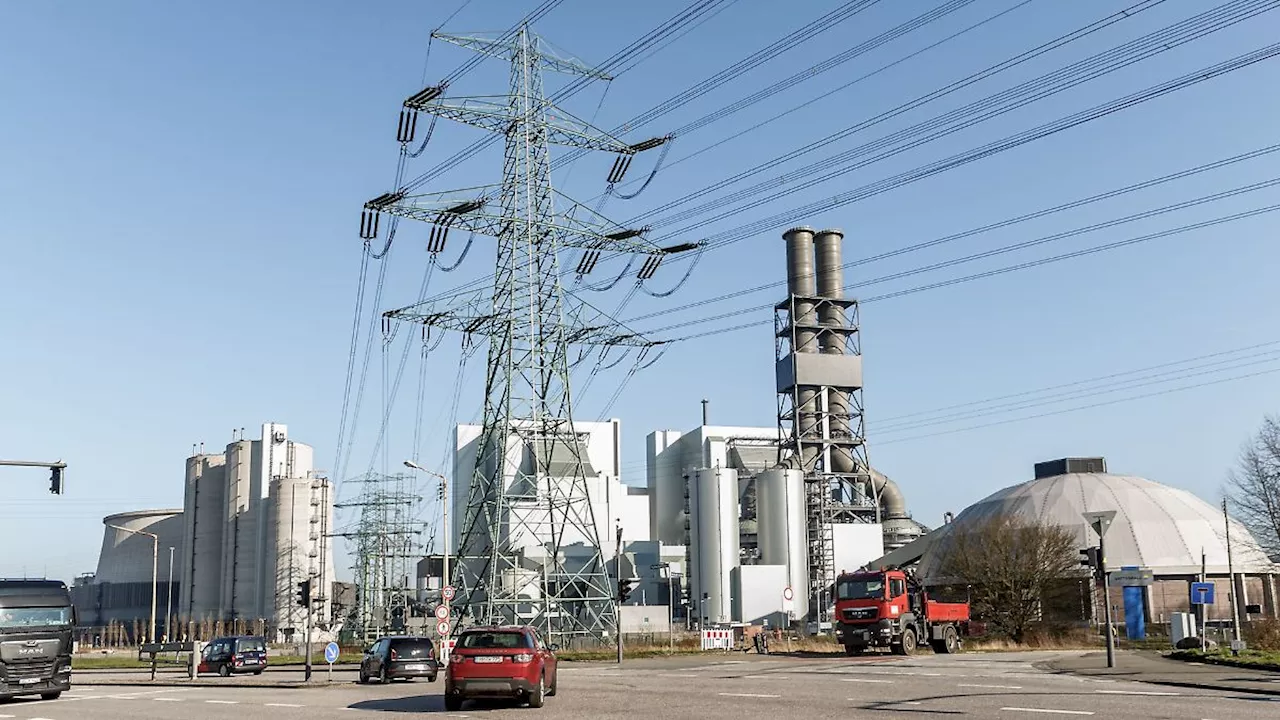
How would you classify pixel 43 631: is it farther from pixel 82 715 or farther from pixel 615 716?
pixel 615 716

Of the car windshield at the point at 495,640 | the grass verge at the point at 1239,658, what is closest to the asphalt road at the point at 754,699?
the car windshield at the point at 495,640

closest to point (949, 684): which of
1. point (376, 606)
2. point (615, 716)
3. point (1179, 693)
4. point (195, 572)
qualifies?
point (1179, 693)

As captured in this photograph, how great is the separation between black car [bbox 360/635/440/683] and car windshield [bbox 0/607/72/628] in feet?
28.6

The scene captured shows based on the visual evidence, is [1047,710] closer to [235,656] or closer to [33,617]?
[33,617]

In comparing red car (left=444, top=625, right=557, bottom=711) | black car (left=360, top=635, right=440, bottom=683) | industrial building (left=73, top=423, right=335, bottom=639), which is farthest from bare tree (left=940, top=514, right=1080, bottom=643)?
industrial building (left=73, top=423, right=335, bottom=639)

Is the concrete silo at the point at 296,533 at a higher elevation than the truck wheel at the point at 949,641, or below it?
higher

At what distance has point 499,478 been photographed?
51.6 metres

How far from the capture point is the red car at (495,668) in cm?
2212

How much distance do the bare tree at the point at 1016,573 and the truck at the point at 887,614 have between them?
15.3 meters

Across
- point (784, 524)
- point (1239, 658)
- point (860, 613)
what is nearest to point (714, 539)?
point (784, 524)

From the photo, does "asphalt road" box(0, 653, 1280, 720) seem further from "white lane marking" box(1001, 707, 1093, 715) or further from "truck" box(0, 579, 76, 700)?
"truck" box(0, 579, 76, 700)

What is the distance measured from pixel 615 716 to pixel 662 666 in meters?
22.7

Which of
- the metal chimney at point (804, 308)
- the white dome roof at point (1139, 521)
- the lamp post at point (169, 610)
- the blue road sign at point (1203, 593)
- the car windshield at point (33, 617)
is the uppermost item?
Result: the metal chimney at point (804, 308)

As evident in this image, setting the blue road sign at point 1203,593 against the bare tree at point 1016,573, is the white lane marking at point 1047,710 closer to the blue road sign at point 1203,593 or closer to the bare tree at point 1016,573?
the blue road sign at point 1203,593
